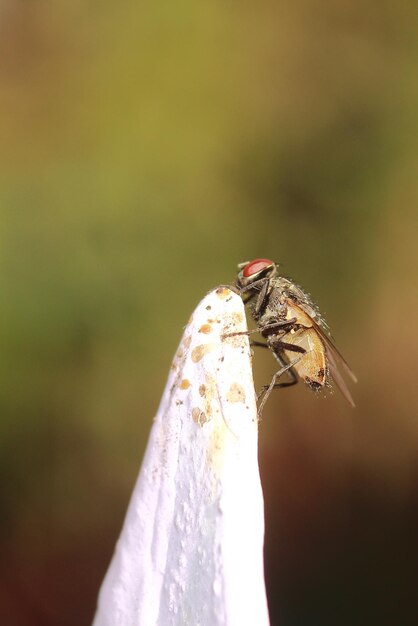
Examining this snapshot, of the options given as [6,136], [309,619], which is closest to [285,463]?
[309,619]

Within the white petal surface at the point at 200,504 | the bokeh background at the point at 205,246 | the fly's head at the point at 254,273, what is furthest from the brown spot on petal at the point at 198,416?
the bokeh background at the point at 205,246

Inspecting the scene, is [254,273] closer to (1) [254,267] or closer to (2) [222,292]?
(1) [254,267]

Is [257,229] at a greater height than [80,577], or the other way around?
[257,229]

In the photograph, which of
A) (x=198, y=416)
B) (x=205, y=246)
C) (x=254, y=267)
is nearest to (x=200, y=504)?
(x=198, y=416)

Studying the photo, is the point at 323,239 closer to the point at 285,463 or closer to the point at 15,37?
the point at 285,463

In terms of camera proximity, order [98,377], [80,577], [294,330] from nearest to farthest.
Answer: [294,330] < [80,577] < [98,377]

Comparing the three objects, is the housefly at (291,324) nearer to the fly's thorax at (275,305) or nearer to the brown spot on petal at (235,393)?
the fly's thorax at (275,305)

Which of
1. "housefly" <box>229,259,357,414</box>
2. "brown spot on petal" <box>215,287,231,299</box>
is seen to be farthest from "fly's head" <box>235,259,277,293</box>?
"brown spot on petal" <box>215,287,231,299</box>
